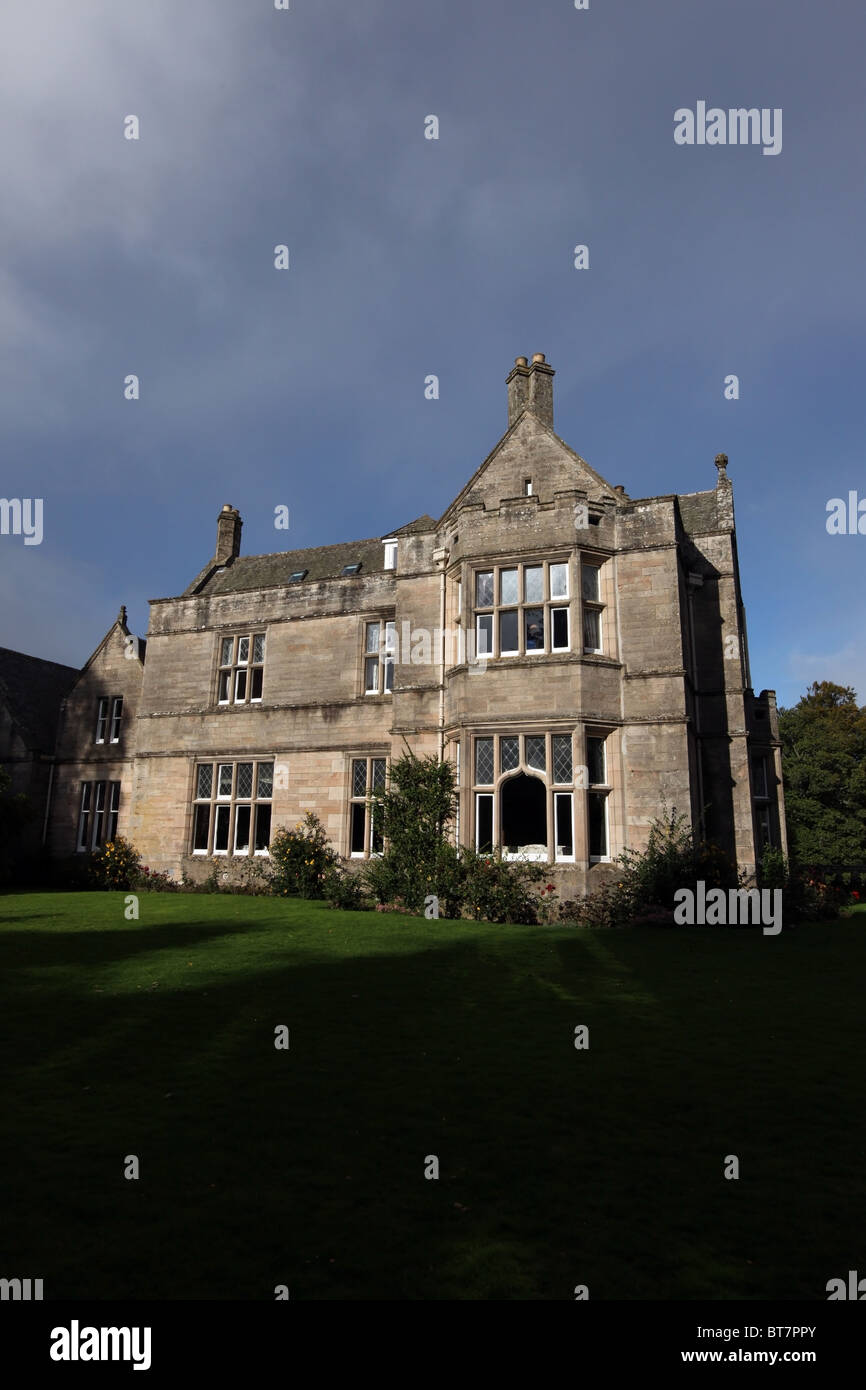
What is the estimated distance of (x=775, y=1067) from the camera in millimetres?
6395

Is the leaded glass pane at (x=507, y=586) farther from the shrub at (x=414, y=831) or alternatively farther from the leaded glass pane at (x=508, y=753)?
the shrub at (x=414, y=831)

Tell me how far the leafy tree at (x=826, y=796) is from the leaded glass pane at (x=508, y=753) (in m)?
24.0

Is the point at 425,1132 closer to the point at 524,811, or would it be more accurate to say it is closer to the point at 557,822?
the point at 557,822

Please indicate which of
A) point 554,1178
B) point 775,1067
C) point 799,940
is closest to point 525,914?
point 799,940

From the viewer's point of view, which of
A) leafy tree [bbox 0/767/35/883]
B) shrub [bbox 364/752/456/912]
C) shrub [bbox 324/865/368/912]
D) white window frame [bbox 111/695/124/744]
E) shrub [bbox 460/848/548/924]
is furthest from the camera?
white window frame [bbox 111/695/124/744]

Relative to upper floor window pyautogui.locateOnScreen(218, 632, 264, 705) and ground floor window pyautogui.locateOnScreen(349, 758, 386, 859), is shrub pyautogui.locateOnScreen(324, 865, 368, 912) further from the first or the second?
upper floor window pyautogui.locateOnScreen(218, 632, 264, 705)

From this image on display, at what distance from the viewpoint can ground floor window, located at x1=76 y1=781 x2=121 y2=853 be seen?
26.7m

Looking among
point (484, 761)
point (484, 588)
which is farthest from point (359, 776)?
point (484, 588)

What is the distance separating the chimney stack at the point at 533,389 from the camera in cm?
2078

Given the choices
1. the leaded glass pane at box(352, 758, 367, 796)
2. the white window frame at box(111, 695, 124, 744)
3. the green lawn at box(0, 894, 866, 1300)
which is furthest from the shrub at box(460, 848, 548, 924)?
the white window frame at box(111, 695, 124, 744)

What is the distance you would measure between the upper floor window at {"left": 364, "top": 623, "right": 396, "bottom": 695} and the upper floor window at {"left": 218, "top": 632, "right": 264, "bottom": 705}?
3.60 meters

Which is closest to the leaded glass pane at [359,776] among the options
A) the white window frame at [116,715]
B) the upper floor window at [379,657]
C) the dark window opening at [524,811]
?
the upper floor window at [379,657]

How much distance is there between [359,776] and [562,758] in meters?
6.75

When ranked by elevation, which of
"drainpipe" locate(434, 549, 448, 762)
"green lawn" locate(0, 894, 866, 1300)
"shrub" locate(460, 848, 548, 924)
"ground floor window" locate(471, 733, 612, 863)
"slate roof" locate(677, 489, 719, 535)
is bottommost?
"green lawn" locate(0, 894, 866, 1300)
